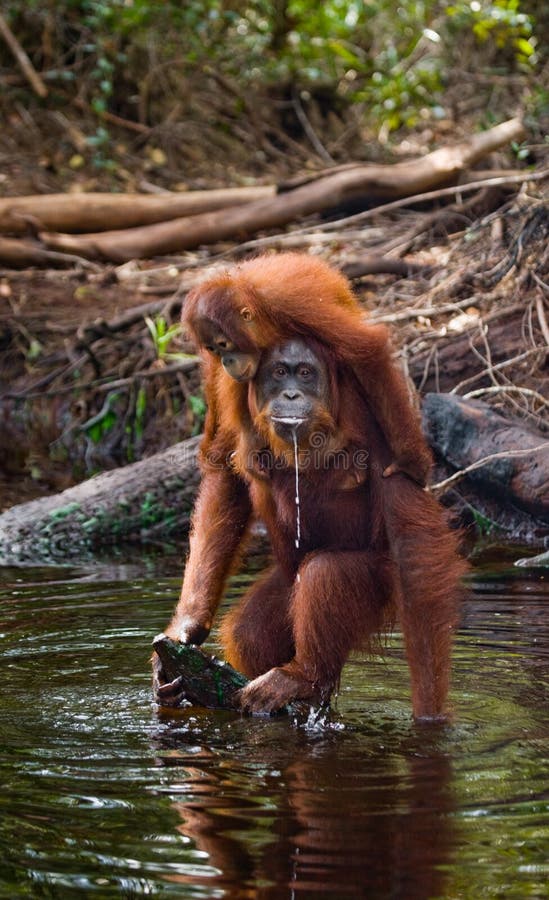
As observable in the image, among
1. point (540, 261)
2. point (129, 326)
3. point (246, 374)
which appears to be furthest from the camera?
point (129, 326)

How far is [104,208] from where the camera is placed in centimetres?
973

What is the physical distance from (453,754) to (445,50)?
A: 36.6 ft

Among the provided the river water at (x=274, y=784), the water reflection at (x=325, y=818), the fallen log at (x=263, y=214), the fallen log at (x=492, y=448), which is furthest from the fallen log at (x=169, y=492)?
the fallen log at (x=263, y=214)

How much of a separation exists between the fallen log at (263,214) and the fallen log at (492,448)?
3.45m

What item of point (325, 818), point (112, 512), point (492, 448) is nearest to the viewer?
point (325, 818)

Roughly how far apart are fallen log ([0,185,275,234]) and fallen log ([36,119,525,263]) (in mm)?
97

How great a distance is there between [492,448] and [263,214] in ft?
12.9

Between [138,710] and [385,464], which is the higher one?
[385,464]

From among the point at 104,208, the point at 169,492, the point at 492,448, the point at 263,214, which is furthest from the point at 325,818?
the point at 104,208

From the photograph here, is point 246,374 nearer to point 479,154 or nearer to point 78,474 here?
point 78,474

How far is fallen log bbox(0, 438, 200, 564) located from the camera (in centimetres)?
654

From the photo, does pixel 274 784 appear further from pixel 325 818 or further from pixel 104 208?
pixel 104 208

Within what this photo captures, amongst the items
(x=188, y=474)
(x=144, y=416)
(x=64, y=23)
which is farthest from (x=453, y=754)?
(x=64, y=23)

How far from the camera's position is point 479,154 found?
1002 centimetres
